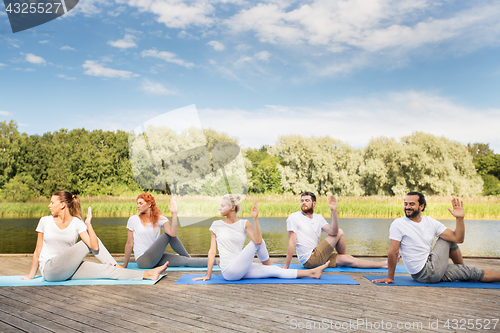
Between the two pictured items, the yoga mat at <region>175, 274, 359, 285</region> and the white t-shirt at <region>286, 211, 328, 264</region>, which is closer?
the yoga mat at <region>175, 274, 359, 285</region>

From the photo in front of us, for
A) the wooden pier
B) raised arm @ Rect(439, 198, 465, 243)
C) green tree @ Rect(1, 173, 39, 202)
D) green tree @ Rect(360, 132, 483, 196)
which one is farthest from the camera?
green tree @ Rect(360, 132, 483, 196)

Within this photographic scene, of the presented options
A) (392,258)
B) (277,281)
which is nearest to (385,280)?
(392,258)

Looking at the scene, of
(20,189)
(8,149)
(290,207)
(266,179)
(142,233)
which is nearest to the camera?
(142,233)

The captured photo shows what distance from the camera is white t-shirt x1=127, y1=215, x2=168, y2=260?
5.11 metres

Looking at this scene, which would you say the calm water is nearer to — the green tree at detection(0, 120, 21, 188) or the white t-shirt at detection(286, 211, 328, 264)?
the white t-shirt at detection(286, 211, 328, 264)

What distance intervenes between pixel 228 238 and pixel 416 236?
2161 mm

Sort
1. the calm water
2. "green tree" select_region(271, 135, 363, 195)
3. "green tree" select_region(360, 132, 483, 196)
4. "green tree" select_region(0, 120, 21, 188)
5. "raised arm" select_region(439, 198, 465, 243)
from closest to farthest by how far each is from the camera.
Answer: "raised arm" select_region(439, 198, 465, 243)
the calm water
"green tree" select_region(360, 132, 483, 196)
"green tree" select_region(0, 120, 21, 188)
"green tree" select_region(271, 135, 363, 195)

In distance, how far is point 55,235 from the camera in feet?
13.2

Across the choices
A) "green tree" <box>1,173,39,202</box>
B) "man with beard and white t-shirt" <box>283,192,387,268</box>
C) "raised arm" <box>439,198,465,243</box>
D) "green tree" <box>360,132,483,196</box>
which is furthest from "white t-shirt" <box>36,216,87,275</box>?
"green tree" <box>360,132,483,196</box>

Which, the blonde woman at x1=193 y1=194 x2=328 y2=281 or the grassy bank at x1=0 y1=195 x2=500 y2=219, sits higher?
the blonde woman at x1=193 y1=194 x2=328 y2=281

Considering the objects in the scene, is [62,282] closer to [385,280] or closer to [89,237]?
[89,237]

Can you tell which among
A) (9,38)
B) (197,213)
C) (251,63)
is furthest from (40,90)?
(197,213)

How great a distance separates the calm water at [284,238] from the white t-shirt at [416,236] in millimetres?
5963

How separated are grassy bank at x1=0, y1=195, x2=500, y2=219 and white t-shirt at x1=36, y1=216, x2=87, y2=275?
668 inches
